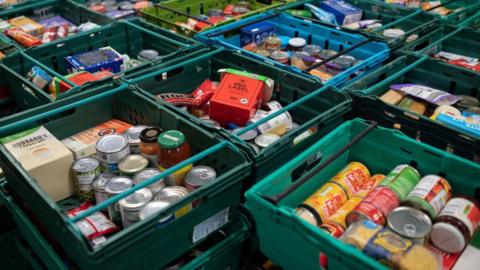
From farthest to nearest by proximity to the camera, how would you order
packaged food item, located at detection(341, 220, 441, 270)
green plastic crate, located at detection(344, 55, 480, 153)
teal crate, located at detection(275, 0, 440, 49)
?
1. teal crate, located at detection(275, 0, 440, 49)
2. green plastic crate, located at detection(344, 55, 480, 153)
3. packaged food item, located at detection(341, 220, 441, 270)

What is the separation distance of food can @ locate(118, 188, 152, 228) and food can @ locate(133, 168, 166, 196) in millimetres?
60

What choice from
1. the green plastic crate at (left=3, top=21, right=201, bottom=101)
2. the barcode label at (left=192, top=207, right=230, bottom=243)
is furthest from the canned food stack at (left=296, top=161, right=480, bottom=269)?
the green plastic crate at (left=3, top=21, right=201, bottom=101)

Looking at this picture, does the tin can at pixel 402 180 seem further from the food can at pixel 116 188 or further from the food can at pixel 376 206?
the food can at pixel 116 188

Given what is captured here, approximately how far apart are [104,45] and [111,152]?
50.5 inches

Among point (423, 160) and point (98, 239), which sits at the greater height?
point (423, 160)

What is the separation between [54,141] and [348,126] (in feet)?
3.73

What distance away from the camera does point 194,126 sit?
1.77 m

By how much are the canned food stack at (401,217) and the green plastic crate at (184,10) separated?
1.57 m

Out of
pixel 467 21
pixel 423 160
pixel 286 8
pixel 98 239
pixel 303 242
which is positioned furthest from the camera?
pixel 286 8

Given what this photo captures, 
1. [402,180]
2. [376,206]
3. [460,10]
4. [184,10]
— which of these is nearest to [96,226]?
[376,206]

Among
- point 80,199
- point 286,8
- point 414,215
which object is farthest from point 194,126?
point 286,8

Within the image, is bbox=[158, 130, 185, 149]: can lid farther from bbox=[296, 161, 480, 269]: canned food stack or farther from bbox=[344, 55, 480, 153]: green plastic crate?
bbox=[344, 55, 480, 153]: green plastic crate

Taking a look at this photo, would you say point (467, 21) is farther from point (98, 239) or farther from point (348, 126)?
point (98, 239)

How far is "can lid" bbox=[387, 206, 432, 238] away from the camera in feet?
4.35
